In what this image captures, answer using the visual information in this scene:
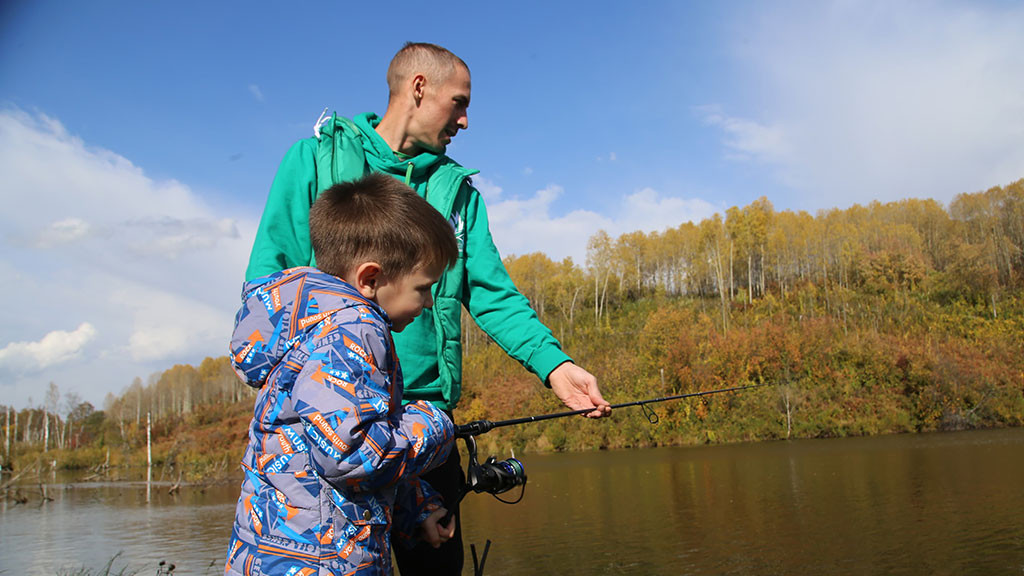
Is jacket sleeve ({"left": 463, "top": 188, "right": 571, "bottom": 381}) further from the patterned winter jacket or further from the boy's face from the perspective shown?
the patterned winter jacket

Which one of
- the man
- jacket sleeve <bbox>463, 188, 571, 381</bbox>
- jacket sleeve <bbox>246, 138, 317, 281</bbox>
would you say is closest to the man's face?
the man

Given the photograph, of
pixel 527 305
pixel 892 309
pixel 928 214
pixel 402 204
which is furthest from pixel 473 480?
pixel 928 214

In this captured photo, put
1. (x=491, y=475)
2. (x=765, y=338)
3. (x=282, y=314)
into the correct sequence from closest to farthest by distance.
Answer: (x=282, y=314), (x=491, y=475), (x=765, y=338)

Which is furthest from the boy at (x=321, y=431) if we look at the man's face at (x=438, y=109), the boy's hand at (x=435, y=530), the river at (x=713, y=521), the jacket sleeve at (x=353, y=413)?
the river at (x=713, y=521)

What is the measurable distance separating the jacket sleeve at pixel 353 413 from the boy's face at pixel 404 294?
22 cm

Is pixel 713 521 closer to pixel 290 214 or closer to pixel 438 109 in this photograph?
pixel 438 109

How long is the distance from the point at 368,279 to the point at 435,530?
0.66m

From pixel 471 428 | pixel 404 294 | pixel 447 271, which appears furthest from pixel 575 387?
pixel 404 294

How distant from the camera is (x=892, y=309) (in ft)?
146

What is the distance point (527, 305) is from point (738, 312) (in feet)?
163

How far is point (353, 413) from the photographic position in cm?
128

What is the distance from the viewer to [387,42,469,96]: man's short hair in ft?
7.65

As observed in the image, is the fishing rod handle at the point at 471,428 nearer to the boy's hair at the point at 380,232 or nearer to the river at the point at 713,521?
the boy's hair at the point at 380,232

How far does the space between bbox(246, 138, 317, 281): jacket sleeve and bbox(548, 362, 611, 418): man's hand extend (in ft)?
2.91
